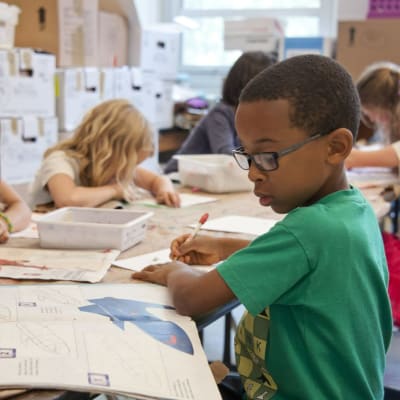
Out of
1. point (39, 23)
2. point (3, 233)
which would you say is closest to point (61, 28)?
point (39, 23)

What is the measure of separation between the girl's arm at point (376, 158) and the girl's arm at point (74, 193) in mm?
1027

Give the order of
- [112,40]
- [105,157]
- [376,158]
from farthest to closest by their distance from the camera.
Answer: [112,40], [376,158], [105,157]

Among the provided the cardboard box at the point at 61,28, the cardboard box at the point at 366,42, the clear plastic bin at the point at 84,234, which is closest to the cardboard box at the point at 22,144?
the cardboard box at the point at 61,28

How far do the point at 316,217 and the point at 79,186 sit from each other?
1.17 metres

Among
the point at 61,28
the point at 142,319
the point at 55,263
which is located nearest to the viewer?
the point at 142,319

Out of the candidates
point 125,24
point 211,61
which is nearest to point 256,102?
point 125,24

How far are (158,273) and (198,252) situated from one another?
15 centimetres

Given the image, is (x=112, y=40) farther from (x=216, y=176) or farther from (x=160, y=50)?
(x=216, y=176)

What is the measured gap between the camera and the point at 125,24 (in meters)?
3.81

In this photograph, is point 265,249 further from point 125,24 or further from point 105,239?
point 125,24

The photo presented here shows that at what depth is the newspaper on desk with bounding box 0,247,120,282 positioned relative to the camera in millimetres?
1077

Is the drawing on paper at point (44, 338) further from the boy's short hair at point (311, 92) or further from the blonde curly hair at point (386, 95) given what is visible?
the blonde curly hair at point (386, 95)

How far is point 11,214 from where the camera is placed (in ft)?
4.93

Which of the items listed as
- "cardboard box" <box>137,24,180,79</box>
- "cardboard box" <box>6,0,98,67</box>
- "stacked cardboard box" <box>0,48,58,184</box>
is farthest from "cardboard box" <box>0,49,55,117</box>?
"cardboard box" <box>137,24,180,79</box>
